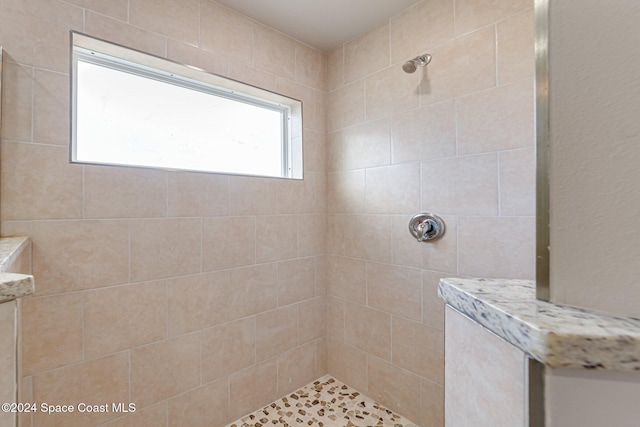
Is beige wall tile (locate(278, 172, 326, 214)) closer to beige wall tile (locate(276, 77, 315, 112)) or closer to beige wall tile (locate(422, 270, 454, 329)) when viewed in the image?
beige wall tile (locate(276, 77, 315, 112))

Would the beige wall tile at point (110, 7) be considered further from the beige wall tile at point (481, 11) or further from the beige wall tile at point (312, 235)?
the beige wall tile at point (481, 11)

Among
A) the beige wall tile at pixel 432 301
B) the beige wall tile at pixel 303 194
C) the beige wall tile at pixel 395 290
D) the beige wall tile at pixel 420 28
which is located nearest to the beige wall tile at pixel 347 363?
the beige wall tile at pixel 395 290

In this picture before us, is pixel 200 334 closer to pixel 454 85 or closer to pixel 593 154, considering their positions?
pixel 593 154

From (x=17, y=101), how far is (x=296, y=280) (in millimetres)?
1431

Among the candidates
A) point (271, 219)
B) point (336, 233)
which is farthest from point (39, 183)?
point (336, 233)

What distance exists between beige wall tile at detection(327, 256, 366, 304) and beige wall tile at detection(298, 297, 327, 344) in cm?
12

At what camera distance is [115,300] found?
1.15 metres

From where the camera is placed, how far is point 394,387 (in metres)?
1.55

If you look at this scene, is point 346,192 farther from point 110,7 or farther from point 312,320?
point 110,7

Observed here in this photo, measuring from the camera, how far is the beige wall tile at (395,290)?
1.47 m

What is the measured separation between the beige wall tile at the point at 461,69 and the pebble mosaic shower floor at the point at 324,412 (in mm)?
1669

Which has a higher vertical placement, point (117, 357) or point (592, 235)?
point (592, 235)

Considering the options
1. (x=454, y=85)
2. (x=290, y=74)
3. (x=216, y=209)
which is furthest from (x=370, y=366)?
(x=290, y=74)

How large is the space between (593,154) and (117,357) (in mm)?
1553
